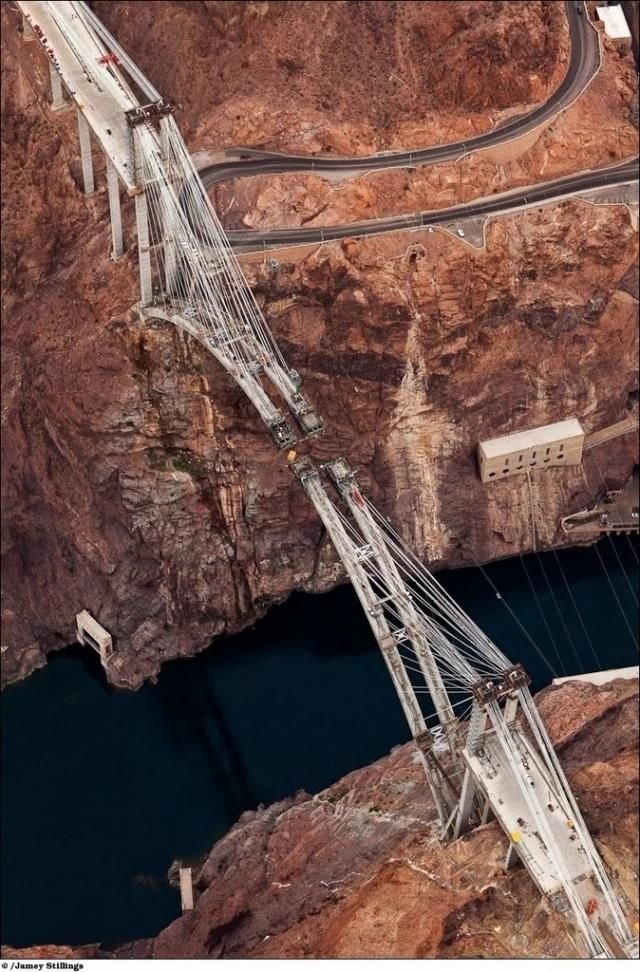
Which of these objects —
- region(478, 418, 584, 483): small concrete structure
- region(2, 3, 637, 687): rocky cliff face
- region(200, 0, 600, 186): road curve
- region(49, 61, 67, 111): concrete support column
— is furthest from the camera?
region(49, 61, 67, 111): concrete support column

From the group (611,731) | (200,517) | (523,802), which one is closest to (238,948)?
(523,802)

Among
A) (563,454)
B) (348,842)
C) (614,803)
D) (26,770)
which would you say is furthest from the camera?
(563,454)

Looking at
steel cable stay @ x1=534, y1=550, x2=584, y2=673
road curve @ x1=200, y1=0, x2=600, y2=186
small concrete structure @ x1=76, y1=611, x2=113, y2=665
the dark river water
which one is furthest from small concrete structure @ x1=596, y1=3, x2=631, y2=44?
small concrete structure @ x1=76, y1=611, x2=113, y2=665

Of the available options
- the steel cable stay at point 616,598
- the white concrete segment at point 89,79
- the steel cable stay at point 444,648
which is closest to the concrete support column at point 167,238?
the white concrete segment at point 89,79

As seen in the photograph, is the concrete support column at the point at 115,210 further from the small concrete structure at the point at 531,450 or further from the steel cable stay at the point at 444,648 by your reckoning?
the small concrete structure at the point at 531,450

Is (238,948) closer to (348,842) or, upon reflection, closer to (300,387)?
(348,842)

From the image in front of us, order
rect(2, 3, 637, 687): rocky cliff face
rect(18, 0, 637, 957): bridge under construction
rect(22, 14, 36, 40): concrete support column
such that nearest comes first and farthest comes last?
rect(18, 0, 637, 957): bridge under construction, rect(2, 3, 637, 687): rocky cliff face, rect(22, 14, 36, 40): concrete support column

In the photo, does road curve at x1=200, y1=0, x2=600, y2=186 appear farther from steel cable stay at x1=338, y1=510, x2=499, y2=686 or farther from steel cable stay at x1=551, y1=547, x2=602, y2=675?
steel cable stay at x1=551, y1=547, x2=602, y2=675

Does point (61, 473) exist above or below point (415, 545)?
above
